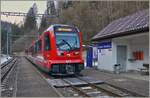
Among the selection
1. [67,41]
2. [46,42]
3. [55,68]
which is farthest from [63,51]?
[46,42]

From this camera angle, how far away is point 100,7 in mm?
62531

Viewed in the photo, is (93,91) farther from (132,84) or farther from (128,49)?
(128,49)

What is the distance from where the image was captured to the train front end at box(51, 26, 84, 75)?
805 inches


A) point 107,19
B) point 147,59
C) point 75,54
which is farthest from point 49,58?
point 107,19

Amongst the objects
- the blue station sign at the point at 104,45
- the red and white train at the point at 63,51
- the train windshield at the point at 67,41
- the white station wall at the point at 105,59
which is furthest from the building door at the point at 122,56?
the train windshield at the point at 67,41

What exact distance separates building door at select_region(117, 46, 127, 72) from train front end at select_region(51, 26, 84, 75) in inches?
167

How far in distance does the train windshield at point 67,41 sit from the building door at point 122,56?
15.0 feet

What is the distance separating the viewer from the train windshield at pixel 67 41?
811 inches

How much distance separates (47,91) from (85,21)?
1899 inches

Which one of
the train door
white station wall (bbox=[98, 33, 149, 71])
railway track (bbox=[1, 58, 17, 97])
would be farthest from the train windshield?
the train door

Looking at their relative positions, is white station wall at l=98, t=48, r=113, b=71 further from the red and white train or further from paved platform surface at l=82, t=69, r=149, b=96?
paved platform surface at l=82, t=69, r=149, b=96

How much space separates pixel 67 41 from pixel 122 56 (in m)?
5.62

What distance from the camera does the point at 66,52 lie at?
20.6 metres

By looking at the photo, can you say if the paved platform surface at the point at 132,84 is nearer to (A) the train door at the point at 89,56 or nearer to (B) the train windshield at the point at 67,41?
(B) the train windshield at the point at 67,41
